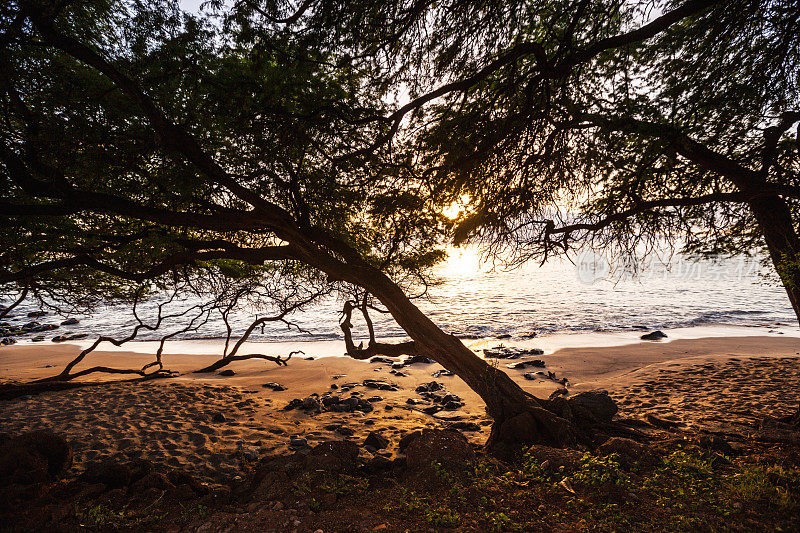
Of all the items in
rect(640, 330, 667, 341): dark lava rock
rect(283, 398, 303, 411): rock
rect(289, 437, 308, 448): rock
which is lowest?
rect(640, 330, 667, 341): dark lava rock

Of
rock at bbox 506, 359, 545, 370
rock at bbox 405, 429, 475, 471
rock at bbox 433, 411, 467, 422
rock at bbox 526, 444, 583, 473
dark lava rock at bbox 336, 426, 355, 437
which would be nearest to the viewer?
rock at bbox 526, 444, 583, 473

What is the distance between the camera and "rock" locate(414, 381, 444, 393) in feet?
33.4

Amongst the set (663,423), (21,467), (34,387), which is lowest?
(663,423)

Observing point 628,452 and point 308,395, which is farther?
point 308,395

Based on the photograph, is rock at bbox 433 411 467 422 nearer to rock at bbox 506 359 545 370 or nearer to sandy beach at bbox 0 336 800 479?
sandy beach at bbox 0 336 800 479

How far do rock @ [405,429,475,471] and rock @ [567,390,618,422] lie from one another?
2.88 meters

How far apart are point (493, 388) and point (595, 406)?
2.39m

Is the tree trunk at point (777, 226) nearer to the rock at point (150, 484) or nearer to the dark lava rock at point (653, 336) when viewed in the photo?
the rock at point (150, 484)

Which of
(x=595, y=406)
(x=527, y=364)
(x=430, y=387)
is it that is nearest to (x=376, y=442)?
(x=595, y=406)

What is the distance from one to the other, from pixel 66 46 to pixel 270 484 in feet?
18.6

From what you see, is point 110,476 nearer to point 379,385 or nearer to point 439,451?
point 439,451

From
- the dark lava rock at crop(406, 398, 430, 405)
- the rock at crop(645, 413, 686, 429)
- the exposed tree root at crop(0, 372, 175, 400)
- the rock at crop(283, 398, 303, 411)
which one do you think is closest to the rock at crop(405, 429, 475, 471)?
the rock at crop(645, 413, 686, 429)

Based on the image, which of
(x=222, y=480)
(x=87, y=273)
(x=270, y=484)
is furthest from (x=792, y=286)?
(x=87, y=273)

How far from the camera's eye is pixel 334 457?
4141 millimetres
